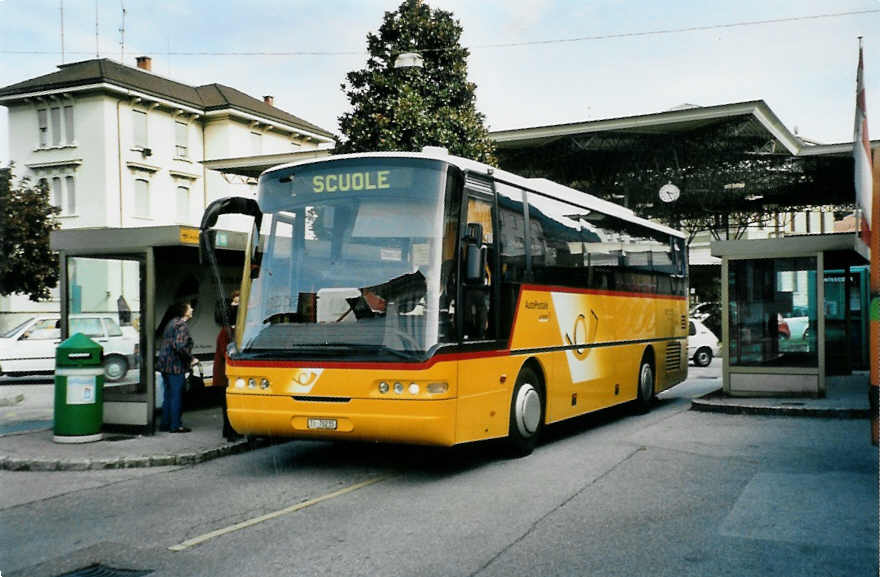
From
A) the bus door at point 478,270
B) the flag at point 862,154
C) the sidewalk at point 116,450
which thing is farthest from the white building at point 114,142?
the flag at point 862,154

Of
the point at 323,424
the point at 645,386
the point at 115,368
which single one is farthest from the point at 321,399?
the point at 645,386

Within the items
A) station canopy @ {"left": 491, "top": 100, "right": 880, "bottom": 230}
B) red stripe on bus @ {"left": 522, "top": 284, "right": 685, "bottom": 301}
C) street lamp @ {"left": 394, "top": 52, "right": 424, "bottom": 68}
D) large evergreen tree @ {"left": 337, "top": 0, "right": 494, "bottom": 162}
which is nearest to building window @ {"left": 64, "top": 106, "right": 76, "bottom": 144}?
station canopy @ {"left": 491, "top": 100, "right": 880, "bottom": 230}

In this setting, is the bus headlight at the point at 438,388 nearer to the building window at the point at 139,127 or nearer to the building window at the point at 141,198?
the building window at the point at 141,198

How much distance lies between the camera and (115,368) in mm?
12445

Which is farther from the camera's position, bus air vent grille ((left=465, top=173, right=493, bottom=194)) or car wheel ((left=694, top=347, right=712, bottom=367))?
car wheel ((left=694, top=347, right=712, bottom=367))

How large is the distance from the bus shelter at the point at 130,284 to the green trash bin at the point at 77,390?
0.60 metres

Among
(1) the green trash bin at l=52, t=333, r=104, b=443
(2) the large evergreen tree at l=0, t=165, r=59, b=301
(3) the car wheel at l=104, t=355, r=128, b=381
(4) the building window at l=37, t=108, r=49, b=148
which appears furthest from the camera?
(4) the building window at l=37, t=108, r=49, b=148

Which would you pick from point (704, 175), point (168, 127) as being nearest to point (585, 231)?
point (704, 175)

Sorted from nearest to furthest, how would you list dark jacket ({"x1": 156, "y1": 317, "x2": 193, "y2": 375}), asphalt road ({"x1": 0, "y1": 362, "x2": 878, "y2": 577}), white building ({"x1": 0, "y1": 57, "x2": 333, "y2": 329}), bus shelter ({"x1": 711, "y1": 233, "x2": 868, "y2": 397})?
asphalt road ({"x1": 0, "y1": 362, "x2": 878, "y2": 577}) → dark jacket ({"x1": 156, "y1": 317, "x2": 193, "y2": 375}) → bus shelter ({"x1": 711, "y1": 233, "x2": 868, "y2": 397}) → white building ({"x1": 0, "y1": 57, "x2": 333, "y2": 329})

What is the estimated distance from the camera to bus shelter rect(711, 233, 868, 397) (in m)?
15.0

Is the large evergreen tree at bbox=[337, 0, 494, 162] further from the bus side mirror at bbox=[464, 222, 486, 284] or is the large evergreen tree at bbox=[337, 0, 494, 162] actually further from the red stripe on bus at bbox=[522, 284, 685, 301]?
the bus side mirror at bbox=[464, 222, 486, 284]

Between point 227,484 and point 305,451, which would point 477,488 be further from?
point 305,451

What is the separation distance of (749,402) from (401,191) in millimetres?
8302

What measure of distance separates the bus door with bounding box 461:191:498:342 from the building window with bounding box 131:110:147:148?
3790cm
